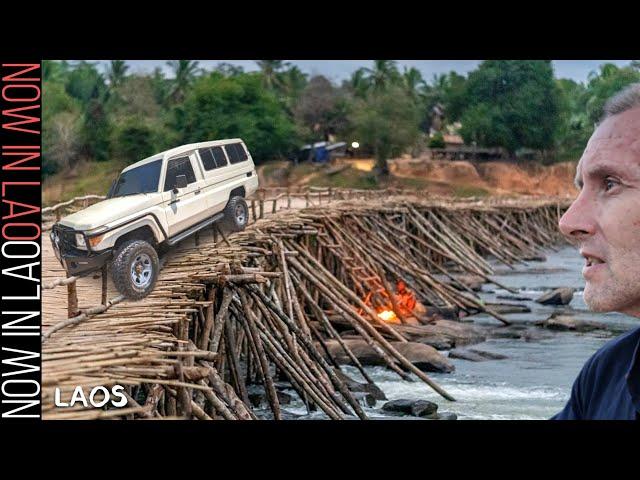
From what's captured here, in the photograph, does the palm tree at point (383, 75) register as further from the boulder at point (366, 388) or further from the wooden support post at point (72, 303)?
the wooden support post at point (72, 303)

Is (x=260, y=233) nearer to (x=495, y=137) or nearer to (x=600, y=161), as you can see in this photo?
(x=495, y=137)

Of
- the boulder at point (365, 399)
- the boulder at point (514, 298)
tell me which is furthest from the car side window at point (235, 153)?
the boulder at point (514, 298)

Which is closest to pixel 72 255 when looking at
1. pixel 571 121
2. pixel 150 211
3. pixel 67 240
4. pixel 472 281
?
pixel 67 240

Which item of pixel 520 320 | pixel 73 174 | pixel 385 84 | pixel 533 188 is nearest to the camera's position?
pixel 73 174

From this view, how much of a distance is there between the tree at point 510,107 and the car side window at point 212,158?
2.48 m

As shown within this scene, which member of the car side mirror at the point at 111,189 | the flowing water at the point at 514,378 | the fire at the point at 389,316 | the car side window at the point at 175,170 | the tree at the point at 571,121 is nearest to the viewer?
the car side mirror at the point at 111,189

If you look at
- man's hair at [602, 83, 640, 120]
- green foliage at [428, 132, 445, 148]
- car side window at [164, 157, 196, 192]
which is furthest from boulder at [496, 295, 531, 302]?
man's hair at [602, 83, 640, 120]

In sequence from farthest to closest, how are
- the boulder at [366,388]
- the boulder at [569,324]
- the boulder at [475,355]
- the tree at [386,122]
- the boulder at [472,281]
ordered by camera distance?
1. the boulder at [472,281]
2. the boulder at [569,324]
3. the boulder at [475,355]
4. the tree at [386,122]
5. the boulder at [366,388]

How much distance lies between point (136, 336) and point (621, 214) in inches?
162

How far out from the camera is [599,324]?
41.5 ft

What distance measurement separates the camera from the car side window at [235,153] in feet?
21.4

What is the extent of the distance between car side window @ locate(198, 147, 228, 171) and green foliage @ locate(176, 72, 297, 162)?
126 mm
